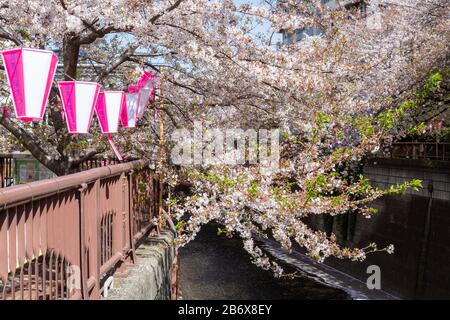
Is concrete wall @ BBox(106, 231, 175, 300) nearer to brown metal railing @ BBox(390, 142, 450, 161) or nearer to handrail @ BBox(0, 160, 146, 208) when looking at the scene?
handrail @ BBox(0, 160, 146, 208)

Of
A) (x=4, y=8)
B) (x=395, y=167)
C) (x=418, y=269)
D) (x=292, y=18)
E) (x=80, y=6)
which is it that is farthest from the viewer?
(x=395, y=167)

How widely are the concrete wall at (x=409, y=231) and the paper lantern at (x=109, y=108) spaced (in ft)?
37.9

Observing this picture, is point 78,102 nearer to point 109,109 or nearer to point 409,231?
point 109,109

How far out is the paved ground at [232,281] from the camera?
52.1 feet

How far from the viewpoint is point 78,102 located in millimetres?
5180

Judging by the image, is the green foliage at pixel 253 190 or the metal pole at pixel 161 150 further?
the metal pole at pixel 161 150

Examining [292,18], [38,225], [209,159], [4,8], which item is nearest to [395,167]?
[292,18]

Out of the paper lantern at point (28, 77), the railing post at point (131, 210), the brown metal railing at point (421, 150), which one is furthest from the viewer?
the brown metal railing at point (421, 150)

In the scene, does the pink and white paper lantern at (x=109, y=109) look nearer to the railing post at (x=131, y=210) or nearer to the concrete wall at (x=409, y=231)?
the railing post at (x=131, y=210)

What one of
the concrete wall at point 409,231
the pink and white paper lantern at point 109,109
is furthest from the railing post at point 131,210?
the concrete wall at point 409,231

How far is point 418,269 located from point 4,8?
13.8m

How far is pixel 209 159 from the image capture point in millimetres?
6938

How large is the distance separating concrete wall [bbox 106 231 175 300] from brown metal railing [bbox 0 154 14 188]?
6.34m
